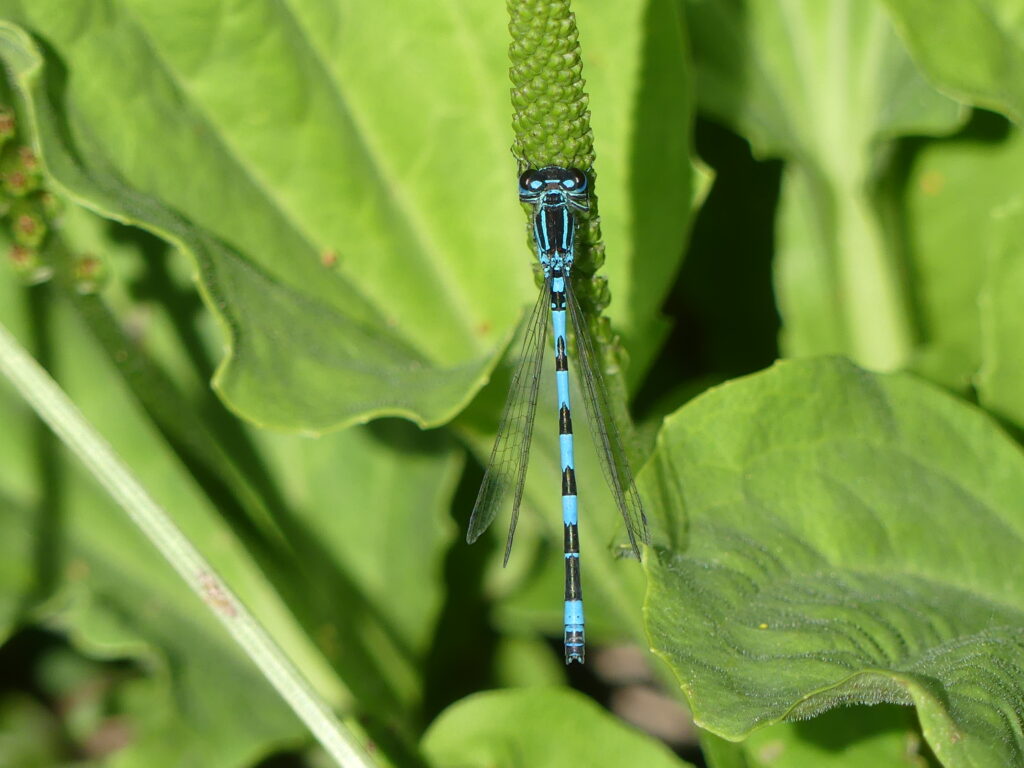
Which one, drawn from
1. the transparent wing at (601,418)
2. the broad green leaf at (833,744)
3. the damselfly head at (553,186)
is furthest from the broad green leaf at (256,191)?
the broad green leaf at (833,744)

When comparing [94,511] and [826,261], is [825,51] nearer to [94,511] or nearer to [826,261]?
[826,261]

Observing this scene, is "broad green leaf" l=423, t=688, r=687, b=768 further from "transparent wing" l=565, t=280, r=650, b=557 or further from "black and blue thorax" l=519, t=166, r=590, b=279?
"black and blue thorax" l=519, t=166, r=590, b=279

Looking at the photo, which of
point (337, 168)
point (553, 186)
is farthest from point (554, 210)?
point (337, 168)

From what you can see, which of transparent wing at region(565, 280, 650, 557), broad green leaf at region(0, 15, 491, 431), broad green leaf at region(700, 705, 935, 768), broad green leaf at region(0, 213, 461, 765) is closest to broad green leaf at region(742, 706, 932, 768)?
broad green leaf at region(700, 705, 935, 768)

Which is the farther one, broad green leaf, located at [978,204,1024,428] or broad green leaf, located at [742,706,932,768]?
broad green leaf, located at [978,204,1024,428]

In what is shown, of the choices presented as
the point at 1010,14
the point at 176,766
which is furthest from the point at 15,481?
the point at 1010,14

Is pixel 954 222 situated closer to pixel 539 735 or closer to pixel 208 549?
pixel 539 735
